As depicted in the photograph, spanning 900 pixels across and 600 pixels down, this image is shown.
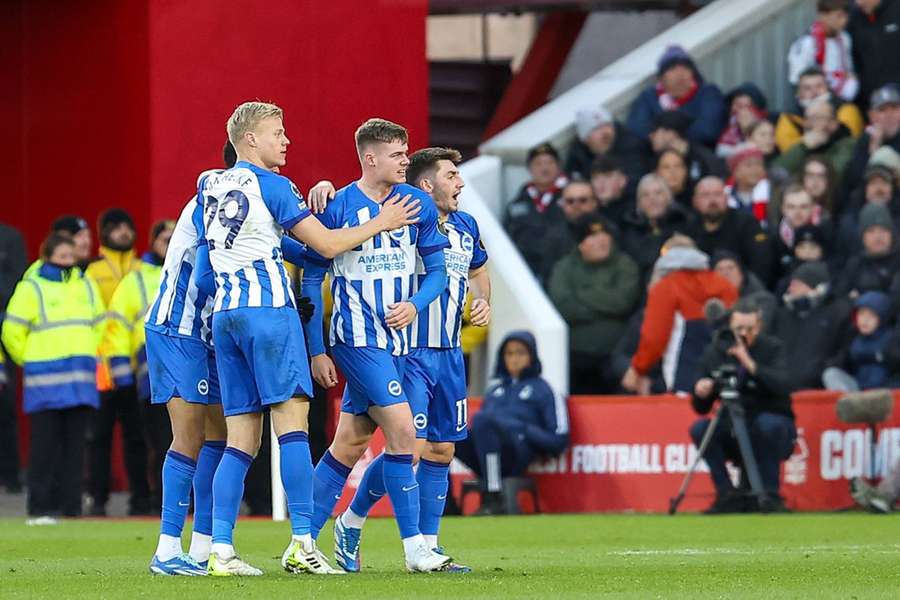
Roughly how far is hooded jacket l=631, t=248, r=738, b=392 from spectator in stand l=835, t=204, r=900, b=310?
2.89ft

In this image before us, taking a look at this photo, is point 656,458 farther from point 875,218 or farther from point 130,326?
point 130,326

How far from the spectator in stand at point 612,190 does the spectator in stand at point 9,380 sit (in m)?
4.75

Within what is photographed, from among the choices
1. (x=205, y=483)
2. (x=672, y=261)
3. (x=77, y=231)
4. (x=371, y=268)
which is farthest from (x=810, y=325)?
(x=205, y=483)

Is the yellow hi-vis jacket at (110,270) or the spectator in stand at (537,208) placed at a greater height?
the spectator in stand at (537,208)

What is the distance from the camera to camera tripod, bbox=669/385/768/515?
15.2 metres

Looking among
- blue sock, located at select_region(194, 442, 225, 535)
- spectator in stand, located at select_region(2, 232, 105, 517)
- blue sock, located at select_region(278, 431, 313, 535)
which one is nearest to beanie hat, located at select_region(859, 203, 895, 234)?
spectator in stand, located at select_region(2, 232, 105, 517)

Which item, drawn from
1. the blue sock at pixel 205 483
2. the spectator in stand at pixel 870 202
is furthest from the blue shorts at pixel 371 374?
the spectator in stand at pixel 870 202

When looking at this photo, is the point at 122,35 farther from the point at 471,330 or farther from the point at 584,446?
Result: the point at 584,446

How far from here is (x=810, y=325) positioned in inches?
648

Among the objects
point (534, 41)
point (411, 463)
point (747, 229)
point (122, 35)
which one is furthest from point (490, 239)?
point (411, 463)

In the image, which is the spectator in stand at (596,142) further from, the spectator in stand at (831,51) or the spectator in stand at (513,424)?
the spectator in stand at (513,424)

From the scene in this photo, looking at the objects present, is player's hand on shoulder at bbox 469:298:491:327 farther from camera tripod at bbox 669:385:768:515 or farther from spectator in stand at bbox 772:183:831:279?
spectator in stand at bbox 772:183:831:279

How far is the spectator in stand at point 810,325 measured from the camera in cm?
1639

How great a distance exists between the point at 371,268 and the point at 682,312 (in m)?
7.46
